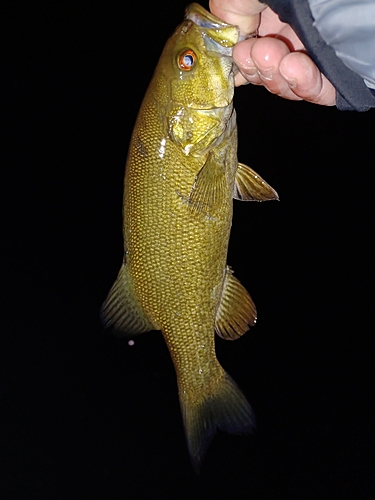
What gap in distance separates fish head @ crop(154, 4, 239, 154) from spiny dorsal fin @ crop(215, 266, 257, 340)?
505mm

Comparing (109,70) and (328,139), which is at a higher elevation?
(109,70)

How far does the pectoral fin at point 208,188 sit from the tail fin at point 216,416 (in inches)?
28.1

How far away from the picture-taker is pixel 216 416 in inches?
69.3

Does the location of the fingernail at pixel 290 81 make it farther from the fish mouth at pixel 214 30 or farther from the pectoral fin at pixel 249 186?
the pectoral fin at pixel 249 186

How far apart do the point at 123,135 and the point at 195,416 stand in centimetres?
424

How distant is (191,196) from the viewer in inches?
57.7

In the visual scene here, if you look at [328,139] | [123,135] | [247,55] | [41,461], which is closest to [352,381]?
[328,139]

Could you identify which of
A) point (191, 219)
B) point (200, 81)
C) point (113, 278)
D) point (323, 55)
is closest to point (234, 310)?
point (191, 219)

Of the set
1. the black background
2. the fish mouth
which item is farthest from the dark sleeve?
the black background

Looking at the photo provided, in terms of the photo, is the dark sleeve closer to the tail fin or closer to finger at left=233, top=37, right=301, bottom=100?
finger at left=233, top=37, right=301, bottom=100

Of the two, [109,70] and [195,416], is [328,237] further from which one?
[195,416]

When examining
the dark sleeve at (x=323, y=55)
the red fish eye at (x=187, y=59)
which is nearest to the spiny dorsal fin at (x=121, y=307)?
the red fish eye at (x=187, y=59)

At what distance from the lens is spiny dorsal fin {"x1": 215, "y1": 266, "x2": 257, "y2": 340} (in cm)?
166

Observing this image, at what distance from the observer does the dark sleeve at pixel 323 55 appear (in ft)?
3.46
